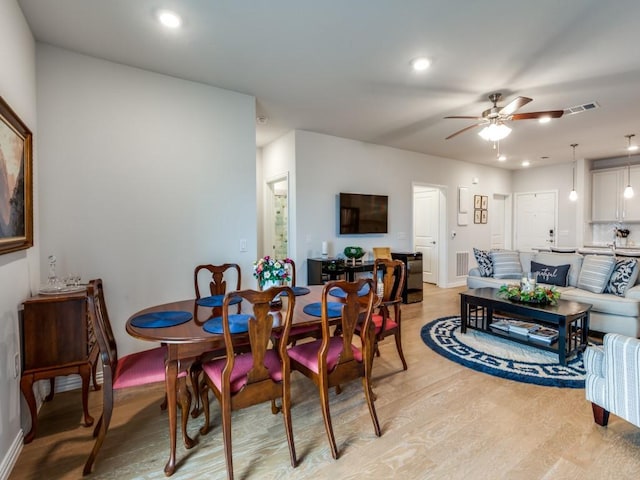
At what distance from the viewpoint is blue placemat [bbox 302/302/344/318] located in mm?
2086

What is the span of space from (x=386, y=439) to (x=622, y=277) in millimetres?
3671

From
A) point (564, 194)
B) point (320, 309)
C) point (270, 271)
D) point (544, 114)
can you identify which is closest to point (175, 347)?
point (270, 271)

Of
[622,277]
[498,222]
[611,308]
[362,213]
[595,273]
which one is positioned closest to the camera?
[611,308]

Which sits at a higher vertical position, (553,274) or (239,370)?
(553,274)

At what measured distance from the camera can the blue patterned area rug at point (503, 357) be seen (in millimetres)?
2717

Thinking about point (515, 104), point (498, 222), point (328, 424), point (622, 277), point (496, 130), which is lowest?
point (328, 424)

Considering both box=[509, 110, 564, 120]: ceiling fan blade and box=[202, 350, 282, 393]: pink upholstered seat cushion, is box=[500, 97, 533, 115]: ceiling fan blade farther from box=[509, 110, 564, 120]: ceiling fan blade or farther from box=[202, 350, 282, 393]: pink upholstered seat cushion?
box=[202, 350, 282, 393]: pink upholstered seat cushion

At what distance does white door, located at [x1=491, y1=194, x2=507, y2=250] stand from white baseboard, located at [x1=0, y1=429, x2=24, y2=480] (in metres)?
8.19

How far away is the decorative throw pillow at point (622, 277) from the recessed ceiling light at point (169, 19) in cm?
512

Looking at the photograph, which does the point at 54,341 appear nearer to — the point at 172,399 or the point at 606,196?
the point at 172,399

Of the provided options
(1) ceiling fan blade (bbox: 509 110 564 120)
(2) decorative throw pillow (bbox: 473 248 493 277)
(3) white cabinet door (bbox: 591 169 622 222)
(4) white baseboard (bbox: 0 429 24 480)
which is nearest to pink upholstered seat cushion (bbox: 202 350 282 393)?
(4) white baseboard (bbox: 0 429 24 480)

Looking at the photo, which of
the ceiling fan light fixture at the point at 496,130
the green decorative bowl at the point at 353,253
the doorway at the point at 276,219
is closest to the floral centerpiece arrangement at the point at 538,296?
the ceiling fan light fixture at the point at 496,130

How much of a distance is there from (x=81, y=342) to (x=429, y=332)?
11.2 feet

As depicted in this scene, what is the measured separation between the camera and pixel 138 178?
2.86 m
